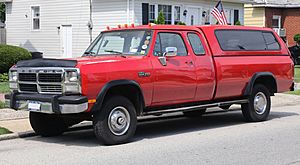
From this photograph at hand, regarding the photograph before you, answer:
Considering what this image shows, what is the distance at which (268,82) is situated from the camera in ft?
40.0

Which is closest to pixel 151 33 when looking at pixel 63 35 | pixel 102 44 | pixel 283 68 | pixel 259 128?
pixel 102 44

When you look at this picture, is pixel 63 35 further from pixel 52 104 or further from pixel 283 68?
pixel 52 104

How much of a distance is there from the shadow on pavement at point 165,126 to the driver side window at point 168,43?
5.27 ft

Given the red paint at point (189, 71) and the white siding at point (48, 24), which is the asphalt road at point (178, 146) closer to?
the red paint at point (189, 71)

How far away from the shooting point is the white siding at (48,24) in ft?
81.3

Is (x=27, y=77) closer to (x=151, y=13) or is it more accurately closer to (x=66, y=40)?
(x=151, y=13)

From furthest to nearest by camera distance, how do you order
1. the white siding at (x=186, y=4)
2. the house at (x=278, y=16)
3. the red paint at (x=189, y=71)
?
the house at (x=278, y=16)
the white siding at (x=186, y=4)
the red paint at (x=189, y=71)

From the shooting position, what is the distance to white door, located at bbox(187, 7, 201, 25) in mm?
25266

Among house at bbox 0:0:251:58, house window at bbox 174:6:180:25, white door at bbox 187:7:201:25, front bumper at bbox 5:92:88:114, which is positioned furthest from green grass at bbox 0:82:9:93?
white door at bbox 187:7:201:25

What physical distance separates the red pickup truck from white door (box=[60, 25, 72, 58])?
14.6 metres

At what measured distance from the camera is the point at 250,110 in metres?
11.7

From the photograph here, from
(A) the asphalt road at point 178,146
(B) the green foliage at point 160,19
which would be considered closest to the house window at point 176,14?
(B) the green foliage at point 160,19

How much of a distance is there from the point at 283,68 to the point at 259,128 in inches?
78.0

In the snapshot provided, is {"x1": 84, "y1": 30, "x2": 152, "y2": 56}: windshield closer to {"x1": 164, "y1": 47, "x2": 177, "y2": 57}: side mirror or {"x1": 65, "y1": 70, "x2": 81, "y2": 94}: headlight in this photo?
{"x1": 164, "y1": 47, "x2": 177, "y2": 57}: side mirror
